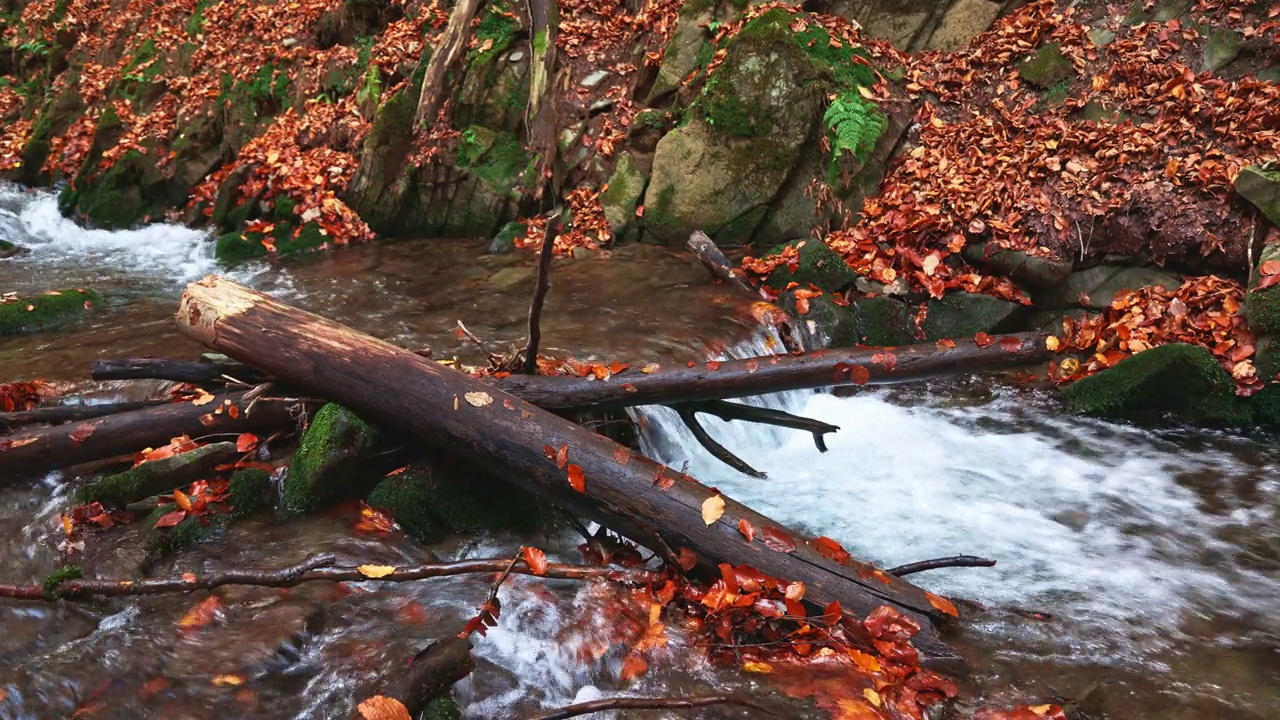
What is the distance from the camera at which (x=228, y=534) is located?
397 cm

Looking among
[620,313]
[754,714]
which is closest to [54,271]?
[620,313]

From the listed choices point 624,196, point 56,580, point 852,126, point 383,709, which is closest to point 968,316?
point 852,126

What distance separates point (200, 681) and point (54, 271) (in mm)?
8948

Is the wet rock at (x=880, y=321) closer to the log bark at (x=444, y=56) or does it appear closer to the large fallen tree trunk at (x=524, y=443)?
the large fallen tree trunk at (x=524, y=443)

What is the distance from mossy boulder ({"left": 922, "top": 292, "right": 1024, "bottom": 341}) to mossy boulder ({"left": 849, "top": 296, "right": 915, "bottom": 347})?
18 centimetres

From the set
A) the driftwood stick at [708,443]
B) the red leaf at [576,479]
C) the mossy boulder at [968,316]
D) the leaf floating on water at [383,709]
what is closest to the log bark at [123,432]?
the red leaf at [576,479]

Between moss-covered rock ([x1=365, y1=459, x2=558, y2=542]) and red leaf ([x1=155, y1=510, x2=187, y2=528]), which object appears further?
moss-covered rock ([x1=365, y1=459, x2=558, y2=542])

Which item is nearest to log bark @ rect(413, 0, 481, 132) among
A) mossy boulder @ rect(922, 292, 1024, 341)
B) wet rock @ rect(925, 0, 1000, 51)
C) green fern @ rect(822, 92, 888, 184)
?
green fern @ rect(822, 92, 888, 184)

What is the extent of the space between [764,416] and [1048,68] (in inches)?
225

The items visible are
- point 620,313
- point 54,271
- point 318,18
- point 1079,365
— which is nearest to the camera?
point 1079,365

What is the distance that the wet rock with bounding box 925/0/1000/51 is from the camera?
8281mm

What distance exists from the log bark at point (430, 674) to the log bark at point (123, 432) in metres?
2.07

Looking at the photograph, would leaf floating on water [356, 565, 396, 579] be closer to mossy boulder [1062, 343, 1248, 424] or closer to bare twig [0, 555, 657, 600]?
bare twig [0, 555, 657, 600]

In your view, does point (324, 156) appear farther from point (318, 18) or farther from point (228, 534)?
point (228, 534)
